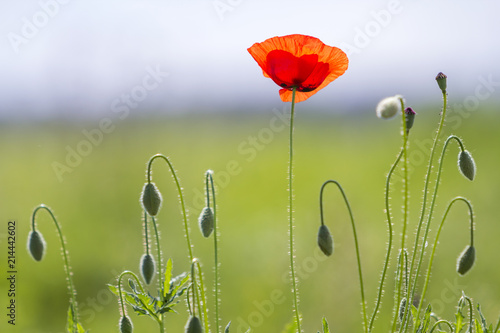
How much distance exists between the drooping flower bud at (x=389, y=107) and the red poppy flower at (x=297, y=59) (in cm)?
30

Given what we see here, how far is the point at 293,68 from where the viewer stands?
1.51m

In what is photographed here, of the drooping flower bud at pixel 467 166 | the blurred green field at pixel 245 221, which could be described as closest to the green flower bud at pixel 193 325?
the drooping flower bud at pixel 467 166

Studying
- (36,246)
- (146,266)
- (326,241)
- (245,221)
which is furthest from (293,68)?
(245,221)

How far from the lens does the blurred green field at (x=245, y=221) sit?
11.8 feet

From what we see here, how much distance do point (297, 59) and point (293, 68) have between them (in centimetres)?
3

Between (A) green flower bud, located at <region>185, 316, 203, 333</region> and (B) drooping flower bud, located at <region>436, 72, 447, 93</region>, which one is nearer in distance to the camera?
(A) green flower bud, located at <region>185, 316, 203, 333</region>

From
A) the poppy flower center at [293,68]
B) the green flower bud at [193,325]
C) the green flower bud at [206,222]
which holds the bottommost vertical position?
the green flower bud at [193,325]

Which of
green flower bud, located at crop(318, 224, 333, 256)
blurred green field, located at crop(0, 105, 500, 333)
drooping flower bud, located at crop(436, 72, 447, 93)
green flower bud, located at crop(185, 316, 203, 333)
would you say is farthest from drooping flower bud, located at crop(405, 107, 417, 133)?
blurred green field, located at crop(0, 105, 500, 333)

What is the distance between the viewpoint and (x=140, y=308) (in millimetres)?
1396

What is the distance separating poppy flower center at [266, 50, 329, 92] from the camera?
1.51 metres

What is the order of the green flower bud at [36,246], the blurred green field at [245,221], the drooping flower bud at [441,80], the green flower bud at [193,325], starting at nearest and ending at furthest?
the green flower bud at [193,325] < the drooping flower bud at [441,80] < the green flower bud at [36,246] < the blurred green field at [245,221]

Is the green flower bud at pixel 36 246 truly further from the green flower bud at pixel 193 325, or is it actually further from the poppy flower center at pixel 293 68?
the poppy flower center at pixel 293 68

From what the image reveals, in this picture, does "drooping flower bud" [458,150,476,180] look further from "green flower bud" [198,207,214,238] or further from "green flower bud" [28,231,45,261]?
"green flower bud" [28,231,45,261]

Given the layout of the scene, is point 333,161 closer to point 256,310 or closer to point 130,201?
point 130,201
